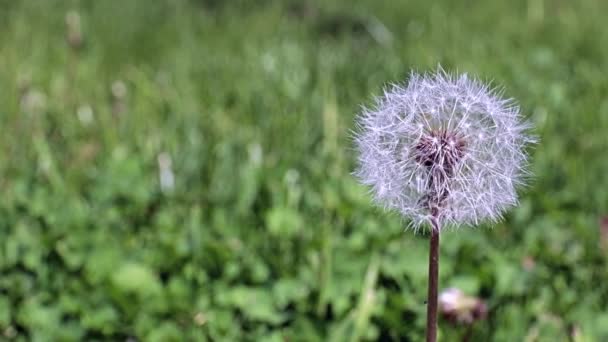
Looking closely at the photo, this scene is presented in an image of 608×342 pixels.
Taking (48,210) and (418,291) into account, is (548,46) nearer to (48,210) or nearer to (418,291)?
(418,291)

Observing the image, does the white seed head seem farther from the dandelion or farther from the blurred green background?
the blurred green background

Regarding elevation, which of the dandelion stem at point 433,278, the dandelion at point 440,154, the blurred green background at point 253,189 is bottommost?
the dandelion stem at point 433,278

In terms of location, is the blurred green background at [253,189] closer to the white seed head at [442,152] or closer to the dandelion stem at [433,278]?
the white seed head at [442,152]

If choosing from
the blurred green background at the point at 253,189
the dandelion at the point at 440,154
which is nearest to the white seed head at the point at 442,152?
the dandelion at the point at 440,154

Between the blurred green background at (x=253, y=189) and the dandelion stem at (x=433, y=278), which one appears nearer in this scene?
the dandelion stem at (x=433, y=278)

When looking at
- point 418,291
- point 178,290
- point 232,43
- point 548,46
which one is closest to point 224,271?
point 178,290

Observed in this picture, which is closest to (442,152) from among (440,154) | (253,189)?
(440,154)

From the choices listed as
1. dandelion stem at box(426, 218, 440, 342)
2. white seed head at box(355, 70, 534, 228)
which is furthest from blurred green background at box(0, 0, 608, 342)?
dandelion stem at box(426, 218, 440, 342)

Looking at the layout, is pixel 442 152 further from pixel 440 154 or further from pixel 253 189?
pixel 253 189
